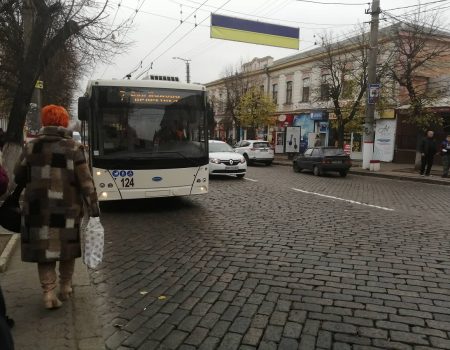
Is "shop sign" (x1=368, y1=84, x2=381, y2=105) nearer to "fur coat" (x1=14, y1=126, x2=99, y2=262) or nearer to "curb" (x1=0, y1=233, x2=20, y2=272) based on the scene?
"curb" (x1=0, y1=233, x2=20, y2=272)

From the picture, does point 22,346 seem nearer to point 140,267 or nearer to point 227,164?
point 140,267

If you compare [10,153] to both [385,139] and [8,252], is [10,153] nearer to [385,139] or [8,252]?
[8,252]

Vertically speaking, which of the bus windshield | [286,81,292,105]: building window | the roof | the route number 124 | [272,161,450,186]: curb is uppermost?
the roof

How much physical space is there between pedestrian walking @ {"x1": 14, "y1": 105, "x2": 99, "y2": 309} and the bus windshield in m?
5.06

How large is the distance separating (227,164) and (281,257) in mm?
10679

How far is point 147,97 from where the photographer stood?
31.2 ft

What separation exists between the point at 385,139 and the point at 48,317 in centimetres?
2672

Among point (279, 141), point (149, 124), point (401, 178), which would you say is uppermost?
point (149, 124)

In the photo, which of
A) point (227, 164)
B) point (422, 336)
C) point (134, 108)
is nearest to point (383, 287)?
point (422, 336)

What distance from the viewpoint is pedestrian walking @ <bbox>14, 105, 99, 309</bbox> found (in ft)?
13.2

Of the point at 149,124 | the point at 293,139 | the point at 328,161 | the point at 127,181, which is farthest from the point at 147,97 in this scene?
the point at 293,139

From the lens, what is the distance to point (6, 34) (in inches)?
500

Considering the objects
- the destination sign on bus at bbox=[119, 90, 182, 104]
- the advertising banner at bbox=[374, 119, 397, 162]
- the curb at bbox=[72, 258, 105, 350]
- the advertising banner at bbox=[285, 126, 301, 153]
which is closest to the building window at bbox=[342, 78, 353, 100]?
the advertising banner at bbox=[374, 119, 397, 162]

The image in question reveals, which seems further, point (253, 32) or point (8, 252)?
point (253, 32)
